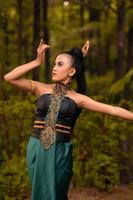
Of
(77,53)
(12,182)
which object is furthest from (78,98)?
(12,182)

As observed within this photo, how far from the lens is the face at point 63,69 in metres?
5.15

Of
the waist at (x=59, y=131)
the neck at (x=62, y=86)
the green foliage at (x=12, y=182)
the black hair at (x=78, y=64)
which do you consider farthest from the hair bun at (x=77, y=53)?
the green foliage at (x=12, y=182)

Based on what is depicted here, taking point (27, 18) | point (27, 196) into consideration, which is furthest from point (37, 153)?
point (27, 18)

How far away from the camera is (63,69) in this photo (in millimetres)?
5172

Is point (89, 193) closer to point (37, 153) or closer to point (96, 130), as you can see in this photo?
point (96, 130)

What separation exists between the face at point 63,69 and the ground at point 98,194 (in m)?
2.69

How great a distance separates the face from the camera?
203 inches

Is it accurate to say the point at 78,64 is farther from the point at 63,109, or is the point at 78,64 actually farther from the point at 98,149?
the point at 98,149

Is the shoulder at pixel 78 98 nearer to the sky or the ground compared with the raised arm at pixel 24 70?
nearer to the ground

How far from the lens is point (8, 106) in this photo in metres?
7.61

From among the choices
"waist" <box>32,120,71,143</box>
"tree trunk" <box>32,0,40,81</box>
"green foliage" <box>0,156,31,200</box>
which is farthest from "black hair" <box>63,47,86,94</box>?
"tree trunk" <box>32,0,40,81</box>

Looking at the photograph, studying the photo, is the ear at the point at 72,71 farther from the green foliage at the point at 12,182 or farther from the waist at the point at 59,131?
the green foliage at the point at 12,182

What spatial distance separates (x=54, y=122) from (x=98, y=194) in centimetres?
281

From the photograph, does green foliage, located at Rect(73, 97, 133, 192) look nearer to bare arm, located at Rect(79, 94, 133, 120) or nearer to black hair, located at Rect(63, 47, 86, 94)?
black hair, located at Rect(63, 47, 86, 94)
